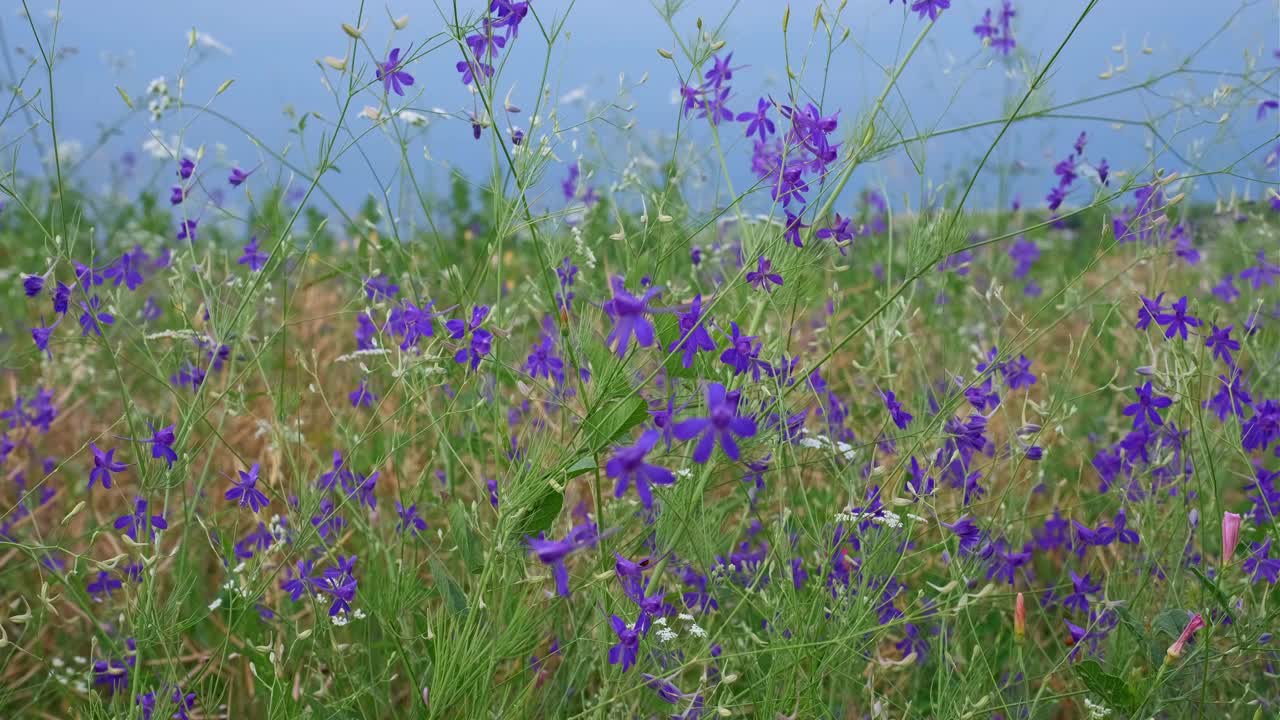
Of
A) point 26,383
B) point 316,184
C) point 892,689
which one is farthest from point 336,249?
point 892,689

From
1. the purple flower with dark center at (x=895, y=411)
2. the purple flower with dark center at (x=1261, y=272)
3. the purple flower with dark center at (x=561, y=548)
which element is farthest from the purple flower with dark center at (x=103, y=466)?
the purple flower with dark center at (x=1261, y=272)

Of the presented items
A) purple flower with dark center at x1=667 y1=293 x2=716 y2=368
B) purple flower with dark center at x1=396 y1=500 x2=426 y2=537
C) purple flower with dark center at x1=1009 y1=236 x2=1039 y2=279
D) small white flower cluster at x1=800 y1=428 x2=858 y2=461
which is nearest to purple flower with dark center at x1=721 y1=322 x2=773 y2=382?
purple flower with dark center at x1=667 y1=293 x2=716 y2=368

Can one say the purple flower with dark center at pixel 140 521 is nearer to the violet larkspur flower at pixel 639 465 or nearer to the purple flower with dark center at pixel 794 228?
the violet larkspur flower at pixel 639 465

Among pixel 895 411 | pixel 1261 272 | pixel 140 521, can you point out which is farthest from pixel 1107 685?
pixel 1261 272

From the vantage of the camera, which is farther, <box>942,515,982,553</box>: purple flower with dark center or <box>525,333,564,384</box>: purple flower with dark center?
<box>525,333,564,384</box>: purple flower with dark center

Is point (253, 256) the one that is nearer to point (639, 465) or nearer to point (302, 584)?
point (302, 584)

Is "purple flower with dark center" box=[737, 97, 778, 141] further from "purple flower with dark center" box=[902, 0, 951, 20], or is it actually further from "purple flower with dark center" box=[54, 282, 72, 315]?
"purple flower with dark center" box=[54, 282, 72, 315]
